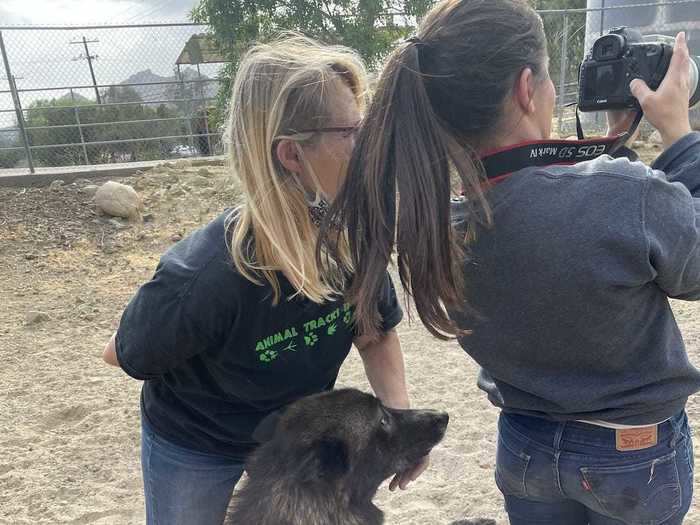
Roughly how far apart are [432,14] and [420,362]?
4.04 meters

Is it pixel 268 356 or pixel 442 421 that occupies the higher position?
pixel 268 356

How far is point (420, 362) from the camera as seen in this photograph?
5230 millimetres

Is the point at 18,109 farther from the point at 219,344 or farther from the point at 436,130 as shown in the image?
the point at 436,130

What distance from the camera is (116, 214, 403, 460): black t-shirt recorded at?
1.95 metres

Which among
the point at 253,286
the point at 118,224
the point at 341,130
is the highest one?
the point at 341,130

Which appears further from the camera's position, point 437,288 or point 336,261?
point 336,261

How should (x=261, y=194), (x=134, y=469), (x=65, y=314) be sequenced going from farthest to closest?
Result: (x=65, y=314) → (x=134, y=469) → (x=261, y=194)

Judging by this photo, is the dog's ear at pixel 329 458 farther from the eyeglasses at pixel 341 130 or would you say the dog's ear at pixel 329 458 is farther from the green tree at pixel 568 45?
the green tree at pixel 568 45

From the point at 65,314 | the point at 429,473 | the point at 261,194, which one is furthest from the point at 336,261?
the point at 65,314

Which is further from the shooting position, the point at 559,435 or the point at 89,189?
the point at 89,189

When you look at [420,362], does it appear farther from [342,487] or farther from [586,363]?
[586,363]

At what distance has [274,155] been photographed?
6.37 feet

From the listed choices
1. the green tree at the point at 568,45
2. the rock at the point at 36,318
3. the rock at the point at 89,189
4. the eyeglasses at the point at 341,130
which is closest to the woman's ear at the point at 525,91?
the eyeglasses at the point at 341,130

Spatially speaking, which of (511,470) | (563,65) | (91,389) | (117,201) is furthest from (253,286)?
(563,65)
